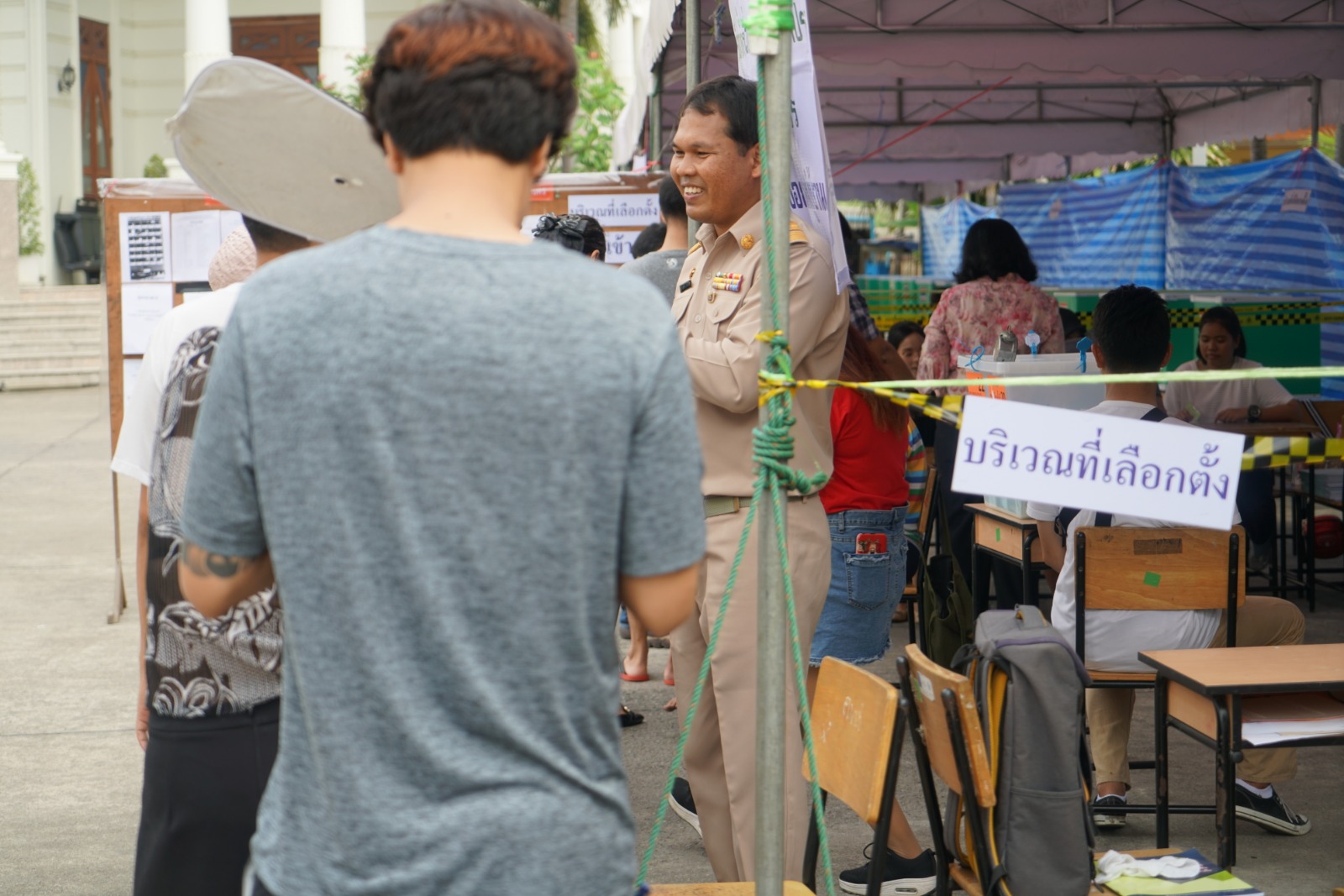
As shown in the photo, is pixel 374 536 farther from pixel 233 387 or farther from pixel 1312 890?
pixel 1312 890

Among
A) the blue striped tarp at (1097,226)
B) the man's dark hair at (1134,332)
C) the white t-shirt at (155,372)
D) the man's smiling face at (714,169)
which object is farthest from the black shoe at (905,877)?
the blue striped tarp at (1097,226)

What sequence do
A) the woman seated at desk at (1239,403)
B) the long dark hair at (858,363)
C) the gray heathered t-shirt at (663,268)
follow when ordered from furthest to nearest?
the woman seated at desk at (1239,403) → the gray heathered t-shirt at (663,268) → the long dark hair at (858,363)

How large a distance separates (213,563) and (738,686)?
1.82 m

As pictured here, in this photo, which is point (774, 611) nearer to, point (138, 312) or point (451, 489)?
point (451, 489)

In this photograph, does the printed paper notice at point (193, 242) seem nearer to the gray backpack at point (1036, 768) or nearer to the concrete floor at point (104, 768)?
the concrete floor at point (104, 768)

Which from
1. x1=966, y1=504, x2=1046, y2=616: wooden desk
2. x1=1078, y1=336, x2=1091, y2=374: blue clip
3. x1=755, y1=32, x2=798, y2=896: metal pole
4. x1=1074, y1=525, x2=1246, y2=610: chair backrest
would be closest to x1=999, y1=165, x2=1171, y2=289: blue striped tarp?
x1=1078, y1=336, x2=1091, y2=374: blue clip

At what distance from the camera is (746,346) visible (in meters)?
3.06

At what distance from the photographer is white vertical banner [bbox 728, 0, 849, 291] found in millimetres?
2875

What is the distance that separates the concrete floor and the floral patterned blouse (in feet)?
4.70

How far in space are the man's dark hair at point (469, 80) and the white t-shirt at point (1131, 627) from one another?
9.85 feet

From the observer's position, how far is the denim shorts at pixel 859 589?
13.0 feet

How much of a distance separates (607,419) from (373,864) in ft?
1.64

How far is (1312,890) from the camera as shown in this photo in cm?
388

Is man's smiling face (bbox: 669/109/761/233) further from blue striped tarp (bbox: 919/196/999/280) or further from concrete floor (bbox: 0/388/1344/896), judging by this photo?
blue striped tarp (bbox: 919/196/999/280)
